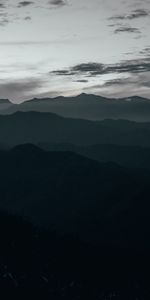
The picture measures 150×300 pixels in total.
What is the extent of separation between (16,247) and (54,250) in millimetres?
10158

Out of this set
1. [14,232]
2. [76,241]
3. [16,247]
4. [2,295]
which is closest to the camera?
[2,295]

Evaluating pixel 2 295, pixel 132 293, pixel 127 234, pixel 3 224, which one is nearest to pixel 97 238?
pixel 127 234

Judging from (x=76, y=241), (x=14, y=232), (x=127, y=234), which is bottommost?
(x=127, y=234)

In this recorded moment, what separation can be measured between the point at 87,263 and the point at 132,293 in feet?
50.8

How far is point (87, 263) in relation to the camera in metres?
118

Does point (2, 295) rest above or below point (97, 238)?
above

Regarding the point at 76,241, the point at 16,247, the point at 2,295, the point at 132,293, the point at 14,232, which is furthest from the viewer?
the point at 76,241

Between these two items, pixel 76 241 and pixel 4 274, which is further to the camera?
pixel 76 241

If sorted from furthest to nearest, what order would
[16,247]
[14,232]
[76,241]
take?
[76,241] → [14,232] → [16,247]

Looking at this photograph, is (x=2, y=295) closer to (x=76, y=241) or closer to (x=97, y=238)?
(x=76, y=241)

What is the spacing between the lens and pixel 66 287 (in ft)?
336

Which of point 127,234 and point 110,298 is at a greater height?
point 110,298

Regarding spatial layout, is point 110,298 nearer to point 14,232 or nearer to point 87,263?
point 87,263

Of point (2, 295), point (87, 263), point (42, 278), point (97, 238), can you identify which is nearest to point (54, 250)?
point (87, 263)
